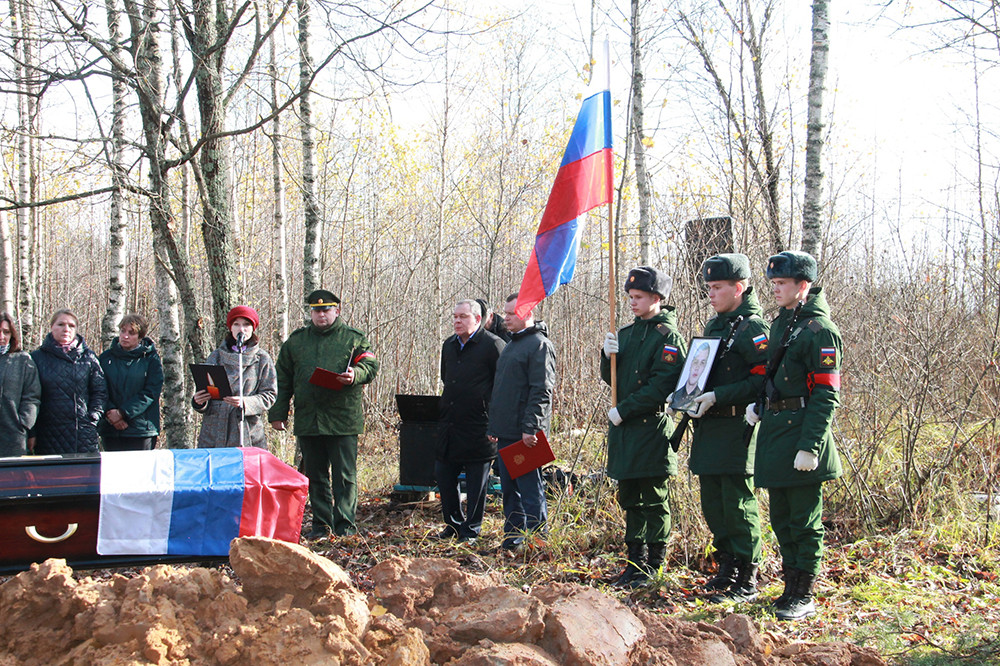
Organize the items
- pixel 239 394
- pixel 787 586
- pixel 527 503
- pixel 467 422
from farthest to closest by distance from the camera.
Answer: pixel 467 422, pixel 239 394, pixel 527 503, pixel 787 586

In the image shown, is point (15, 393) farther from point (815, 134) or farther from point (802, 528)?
point (815, 134)

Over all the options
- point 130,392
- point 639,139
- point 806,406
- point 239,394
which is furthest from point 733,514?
point 639,139

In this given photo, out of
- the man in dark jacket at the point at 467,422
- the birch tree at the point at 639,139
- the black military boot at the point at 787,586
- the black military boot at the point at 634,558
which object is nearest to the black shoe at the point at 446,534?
the man in dark jacket at the point at 467,422

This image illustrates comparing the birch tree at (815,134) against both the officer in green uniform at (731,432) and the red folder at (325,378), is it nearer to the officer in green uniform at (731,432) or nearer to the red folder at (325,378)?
the officer in green uniform at (731,432)

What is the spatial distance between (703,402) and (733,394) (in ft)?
0.61

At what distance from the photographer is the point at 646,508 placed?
543cm

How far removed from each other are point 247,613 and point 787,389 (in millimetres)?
3220

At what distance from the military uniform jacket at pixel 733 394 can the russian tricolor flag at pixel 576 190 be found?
1243 millimetres

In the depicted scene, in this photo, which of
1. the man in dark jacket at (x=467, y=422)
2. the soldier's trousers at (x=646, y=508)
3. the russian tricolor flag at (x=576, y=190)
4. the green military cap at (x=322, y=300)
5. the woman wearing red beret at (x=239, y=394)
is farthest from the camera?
the green military cap at (x=322, y=300)

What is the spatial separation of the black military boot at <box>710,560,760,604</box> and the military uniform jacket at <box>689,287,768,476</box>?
0.59 metres

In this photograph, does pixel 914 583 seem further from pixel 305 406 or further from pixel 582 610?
pixel 305 406

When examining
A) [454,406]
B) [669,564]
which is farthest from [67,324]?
[669,564]

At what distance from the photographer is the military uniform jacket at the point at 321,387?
6.55m

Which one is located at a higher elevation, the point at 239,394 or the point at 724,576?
the point at 239,394
